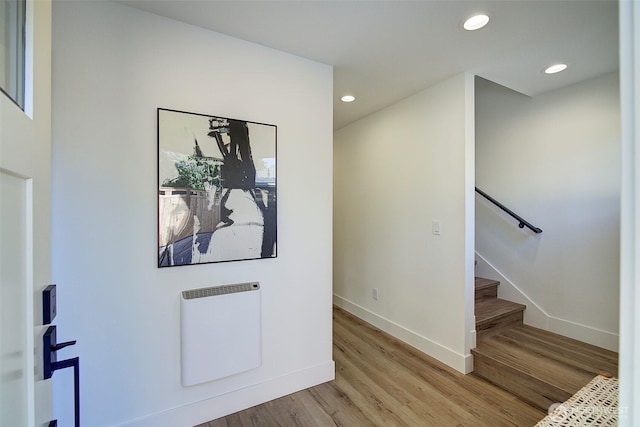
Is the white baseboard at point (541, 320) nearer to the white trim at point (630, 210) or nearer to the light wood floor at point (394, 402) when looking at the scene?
the light wood floor at point (394, 402)

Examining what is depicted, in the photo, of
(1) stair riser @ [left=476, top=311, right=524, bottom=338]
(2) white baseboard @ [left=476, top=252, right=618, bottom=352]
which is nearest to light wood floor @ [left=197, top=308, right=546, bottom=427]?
(1) stair riser @ [left=476, top=311, right=524, bottom=338]

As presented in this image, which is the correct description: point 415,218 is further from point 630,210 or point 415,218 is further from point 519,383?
point 630,210

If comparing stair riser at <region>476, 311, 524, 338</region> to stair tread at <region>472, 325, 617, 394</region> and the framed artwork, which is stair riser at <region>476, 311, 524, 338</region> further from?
the framed artwork

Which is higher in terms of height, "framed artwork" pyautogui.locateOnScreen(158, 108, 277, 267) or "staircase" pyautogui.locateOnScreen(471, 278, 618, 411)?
"framed artwork" pyautogui.locateOnScreen(158, 108, 277, 267)

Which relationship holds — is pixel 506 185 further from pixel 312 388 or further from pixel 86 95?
pixel 86 95

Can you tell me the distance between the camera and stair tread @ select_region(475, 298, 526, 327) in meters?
2.70

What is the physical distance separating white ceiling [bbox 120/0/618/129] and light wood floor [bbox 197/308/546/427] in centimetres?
251

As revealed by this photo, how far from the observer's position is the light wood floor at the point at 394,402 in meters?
1.87

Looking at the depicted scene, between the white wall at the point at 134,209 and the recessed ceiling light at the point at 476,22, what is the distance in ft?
4.00

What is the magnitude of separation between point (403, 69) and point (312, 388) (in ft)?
8.66

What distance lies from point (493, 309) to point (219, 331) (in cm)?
260

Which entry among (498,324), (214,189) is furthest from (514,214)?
(214,189)

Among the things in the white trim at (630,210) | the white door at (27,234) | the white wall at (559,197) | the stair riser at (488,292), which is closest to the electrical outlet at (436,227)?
the stair riser at (488,292)

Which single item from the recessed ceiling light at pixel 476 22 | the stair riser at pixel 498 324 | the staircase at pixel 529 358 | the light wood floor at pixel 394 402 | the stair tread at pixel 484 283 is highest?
the recessed ceiling light at pixel 476 22
